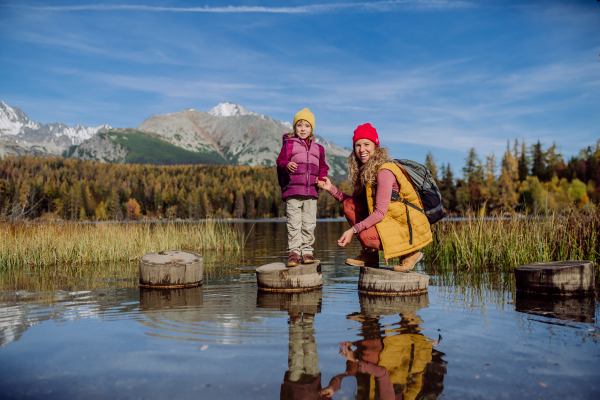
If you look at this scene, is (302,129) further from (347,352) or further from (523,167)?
(523,167)

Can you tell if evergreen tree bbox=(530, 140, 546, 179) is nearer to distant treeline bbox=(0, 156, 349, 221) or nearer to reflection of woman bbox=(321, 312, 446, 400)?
distant treeline bbox=(0, 156, 349, 221)

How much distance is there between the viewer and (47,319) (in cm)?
518

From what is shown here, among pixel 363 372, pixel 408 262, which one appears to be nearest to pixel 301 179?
pixel 408 262

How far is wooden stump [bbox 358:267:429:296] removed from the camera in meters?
6.27

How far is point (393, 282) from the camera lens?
6262 mm

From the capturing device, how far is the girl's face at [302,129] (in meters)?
6.86

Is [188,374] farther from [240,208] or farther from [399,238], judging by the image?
[240,208]

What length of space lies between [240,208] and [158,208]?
23.8 meters

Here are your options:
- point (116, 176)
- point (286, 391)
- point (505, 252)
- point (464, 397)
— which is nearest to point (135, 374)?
point (286, 391)

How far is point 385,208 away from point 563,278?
10.1 ft

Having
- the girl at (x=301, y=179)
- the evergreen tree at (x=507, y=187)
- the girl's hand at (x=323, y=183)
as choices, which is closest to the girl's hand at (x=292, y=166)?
the girl at (x=301, y=179)

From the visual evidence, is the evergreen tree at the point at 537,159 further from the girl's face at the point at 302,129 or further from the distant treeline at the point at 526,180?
the girl's face at the point at 302,129

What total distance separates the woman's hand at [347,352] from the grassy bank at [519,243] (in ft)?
20.3

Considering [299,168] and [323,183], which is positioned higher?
[299,168]
